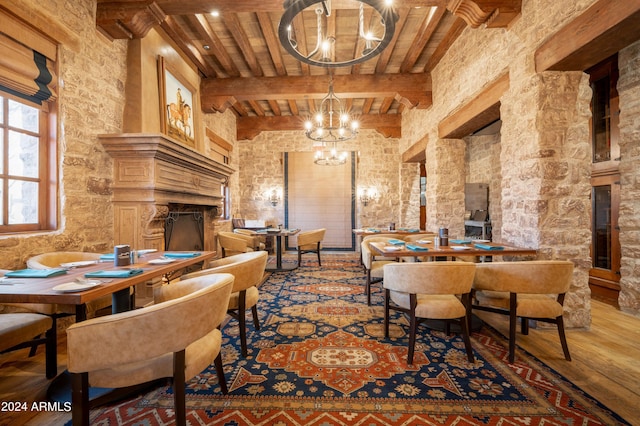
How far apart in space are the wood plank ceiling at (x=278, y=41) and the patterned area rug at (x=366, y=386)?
339cm

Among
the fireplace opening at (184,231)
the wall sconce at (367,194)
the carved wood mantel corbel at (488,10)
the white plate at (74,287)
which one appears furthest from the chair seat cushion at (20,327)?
the wall sconce at (367,194)

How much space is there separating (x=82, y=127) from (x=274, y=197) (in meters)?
5.40

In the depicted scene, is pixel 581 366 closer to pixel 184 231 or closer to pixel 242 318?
pixel 242 318

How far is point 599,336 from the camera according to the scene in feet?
8.53

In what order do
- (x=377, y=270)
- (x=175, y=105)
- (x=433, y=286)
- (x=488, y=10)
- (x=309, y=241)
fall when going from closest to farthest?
(x=433, y=286), (x=488, y=10), (x=377, y=270), (x=175, y=105), (x=309, y=241)

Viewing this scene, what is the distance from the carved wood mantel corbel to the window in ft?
14.6

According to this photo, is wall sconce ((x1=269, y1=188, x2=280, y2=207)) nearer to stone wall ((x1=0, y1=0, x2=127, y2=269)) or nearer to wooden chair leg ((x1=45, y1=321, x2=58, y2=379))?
stone wall ((x1=0, y1=0, x2=127, y2=269))

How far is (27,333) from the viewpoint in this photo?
180cm

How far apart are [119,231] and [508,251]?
4.20m

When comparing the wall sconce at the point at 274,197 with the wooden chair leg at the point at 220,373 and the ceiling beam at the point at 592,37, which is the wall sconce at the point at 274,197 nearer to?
the ceiling beam at the point at 592,37

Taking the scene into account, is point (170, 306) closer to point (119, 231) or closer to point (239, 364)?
point (239, 364)

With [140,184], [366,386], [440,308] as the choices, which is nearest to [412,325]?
[440,308]

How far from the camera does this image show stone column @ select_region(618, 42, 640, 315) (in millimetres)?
3145

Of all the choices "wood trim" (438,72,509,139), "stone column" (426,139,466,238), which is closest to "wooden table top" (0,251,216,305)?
"wood trim" (438,72,509,139)
